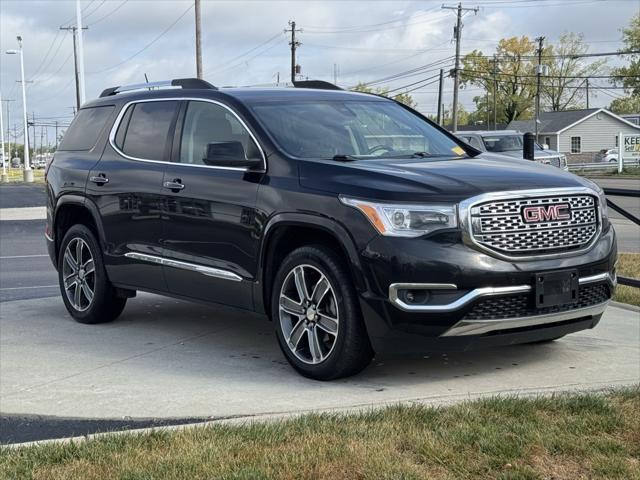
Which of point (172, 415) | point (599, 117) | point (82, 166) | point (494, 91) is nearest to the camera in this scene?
point (172, 415)

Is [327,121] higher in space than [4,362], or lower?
higher

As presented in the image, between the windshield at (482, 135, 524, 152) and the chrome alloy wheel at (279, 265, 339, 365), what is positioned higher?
the windshield at (482, 135, 524, 152)

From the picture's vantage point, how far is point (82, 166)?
7.80 m

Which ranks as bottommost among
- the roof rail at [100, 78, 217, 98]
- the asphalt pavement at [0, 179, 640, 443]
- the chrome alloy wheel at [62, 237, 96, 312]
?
the asphalt pavement at [0, 179, 640, 443]

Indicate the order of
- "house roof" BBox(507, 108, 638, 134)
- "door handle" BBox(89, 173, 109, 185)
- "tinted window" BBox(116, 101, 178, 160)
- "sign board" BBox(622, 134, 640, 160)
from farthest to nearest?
"house roof" BBox(507, 108, 638, 134) → "sign board" BBox(622, 134, 640, 160) → "door handle" BBox(89, 173, 109, 185) → "tinted window" BBox(116, 101, 178, 160)

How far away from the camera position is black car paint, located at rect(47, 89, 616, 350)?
5215 millimetres

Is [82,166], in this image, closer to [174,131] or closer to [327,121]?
[174,131]

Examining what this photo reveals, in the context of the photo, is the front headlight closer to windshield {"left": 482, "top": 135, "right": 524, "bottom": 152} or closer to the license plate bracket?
the license plate bracket

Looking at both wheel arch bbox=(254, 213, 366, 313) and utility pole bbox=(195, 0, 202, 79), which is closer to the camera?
wheel arch bbox=(254, 213, 366, 313)

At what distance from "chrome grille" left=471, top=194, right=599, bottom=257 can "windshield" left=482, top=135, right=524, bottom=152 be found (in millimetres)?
21093

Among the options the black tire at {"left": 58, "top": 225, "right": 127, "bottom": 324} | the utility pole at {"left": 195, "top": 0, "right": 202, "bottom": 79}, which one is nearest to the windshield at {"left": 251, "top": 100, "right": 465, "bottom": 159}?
the black tire at {"left": 58, "top": 225, "right": 127, "bottom": 324}

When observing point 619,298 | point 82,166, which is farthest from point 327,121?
point 619,298

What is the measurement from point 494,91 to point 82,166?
91953 millimetres

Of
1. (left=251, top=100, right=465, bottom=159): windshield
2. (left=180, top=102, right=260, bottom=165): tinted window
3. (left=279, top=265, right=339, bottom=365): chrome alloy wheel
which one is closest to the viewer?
(left=279, top=265, right=339, bottom=365): chrome alloy wheel
